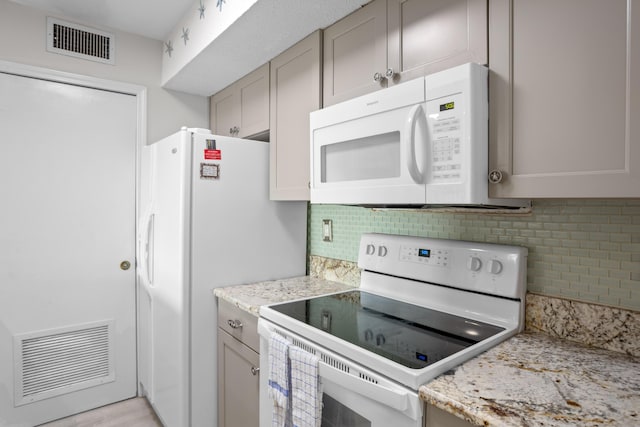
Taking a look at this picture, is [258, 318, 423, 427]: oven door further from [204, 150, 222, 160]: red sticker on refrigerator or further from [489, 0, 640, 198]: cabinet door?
[204, 150, 222, 160]: red sticker on refrigerator

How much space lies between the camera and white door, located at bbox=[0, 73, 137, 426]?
212 cm

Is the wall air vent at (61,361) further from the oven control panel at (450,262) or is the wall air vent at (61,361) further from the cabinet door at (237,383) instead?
the oven control panel at (450,262)

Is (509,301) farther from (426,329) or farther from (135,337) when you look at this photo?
(135,337)

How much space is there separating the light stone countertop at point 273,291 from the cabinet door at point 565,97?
41.1 inches

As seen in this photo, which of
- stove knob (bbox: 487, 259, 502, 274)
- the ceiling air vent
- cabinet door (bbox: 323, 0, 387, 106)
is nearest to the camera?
stove knob (bbox: 487, 259, 502, 274)

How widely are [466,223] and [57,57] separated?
247 centimetres

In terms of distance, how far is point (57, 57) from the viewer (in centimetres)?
221

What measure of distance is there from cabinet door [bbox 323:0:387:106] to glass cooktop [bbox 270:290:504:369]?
2.84ft

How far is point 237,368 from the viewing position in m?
1.75

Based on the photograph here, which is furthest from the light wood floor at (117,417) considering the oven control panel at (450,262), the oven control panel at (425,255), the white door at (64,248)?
the oven control panel at (425,255)

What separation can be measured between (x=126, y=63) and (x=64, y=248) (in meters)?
1.24

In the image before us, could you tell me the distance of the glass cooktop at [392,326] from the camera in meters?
1.09

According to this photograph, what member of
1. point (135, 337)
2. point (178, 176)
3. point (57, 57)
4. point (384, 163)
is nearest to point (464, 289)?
point (384, 163)

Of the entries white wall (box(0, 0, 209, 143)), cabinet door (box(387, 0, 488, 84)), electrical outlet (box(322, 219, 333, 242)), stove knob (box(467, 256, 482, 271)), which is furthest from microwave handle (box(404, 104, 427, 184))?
white wall (box(0, 0, 209, 143))
